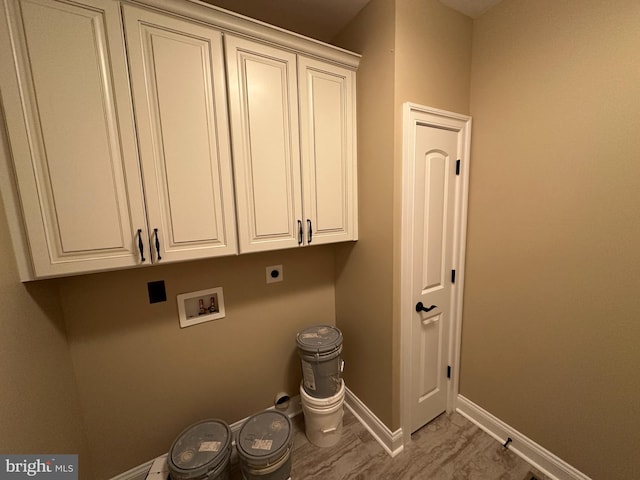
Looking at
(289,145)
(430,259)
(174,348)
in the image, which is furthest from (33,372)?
(430,259)

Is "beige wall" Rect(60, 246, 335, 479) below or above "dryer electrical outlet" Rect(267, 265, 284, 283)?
below

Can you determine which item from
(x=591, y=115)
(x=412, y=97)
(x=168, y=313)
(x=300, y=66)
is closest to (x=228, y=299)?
(x=168, y=313)

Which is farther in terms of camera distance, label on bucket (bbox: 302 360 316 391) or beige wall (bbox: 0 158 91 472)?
label on bucket (bbox: 302 360 316 391)

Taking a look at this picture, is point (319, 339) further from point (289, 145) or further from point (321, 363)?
point (289, 145)

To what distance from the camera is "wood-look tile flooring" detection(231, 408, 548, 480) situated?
144 centimetres

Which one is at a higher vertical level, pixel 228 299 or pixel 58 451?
pixel 228 299

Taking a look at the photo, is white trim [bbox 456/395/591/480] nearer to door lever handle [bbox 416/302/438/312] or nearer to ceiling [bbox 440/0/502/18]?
Result: door lever handle [bbox 416/302/438/312]

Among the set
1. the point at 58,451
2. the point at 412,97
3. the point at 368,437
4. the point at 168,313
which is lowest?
the point at 368,437

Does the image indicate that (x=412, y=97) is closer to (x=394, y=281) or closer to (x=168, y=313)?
(x=394, y=281)

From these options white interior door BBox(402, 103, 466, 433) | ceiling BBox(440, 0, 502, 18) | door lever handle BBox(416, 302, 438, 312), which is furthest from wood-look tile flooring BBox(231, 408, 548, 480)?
ceiling BBox(440, 0, 502, 18)

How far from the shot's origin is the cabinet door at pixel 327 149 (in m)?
1.38

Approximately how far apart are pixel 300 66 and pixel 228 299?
4.74ft

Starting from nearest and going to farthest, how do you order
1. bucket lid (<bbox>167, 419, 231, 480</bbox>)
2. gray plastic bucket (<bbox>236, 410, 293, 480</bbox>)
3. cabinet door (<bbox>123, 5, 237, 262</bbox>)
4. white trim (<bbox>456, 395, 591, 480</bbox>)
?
cabinet door (<bbox>123, 5, 237, 262</bbox>), bucket lid (<bbox>167, 419, 231, 480</bbox>), gray plastic bucket (<bbox>236, 410, 293, 480</bbox>), white trim (<bbox>456, 395, 591, 480</bbox>)

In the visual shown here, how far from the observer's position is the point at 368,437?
5.56 feet
